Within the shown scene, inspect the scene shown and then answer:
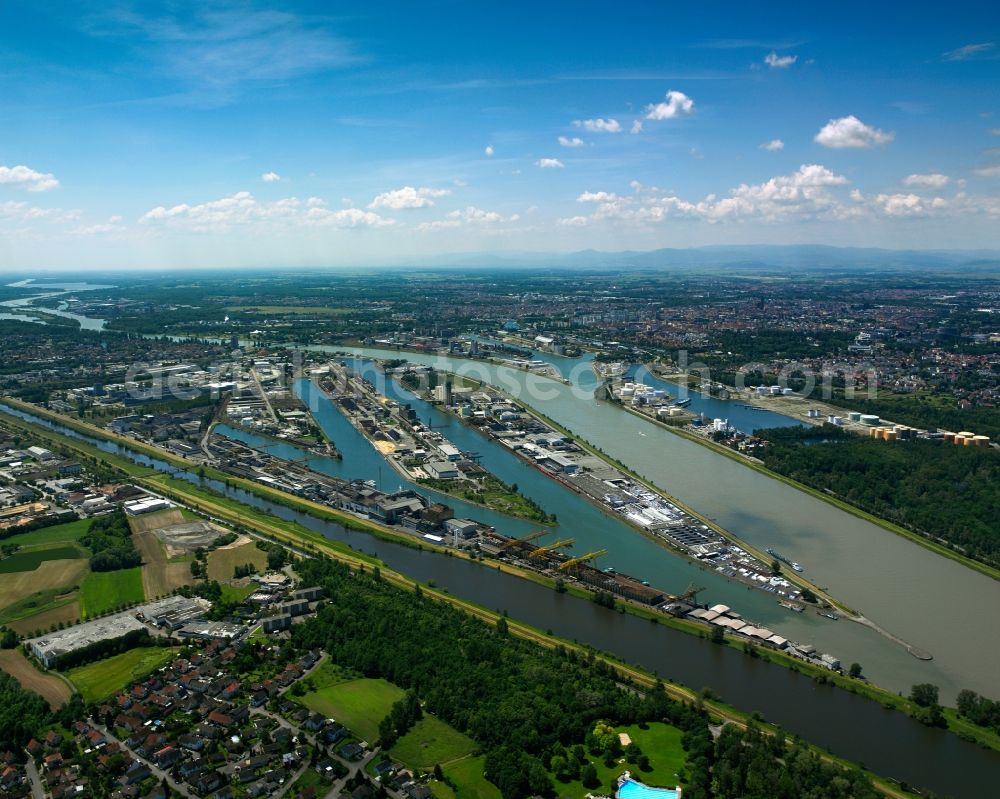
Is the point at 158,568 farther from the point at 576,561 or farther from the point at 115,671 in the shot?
the point at 576,561

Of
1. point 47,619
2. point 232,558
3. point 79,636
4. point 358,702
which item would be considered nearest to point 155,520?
point 232,558

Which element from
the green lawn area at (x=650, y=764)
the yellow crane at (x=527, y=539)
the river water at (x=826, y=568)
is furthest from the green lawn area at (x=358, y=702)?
the river water at (x=826, y=568)

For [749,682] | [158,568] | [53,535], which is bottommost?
[749,682]

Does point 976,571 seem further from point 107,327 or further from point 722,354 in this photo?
point 107,327

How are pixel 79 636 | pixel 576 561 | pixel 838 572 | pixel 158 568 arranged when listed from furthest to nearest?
1. pixel 838 572
2. pixel 158 568
3. pixel 576 561
4. pixel 79 636

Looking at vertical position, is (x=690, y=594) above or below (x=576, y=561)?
below

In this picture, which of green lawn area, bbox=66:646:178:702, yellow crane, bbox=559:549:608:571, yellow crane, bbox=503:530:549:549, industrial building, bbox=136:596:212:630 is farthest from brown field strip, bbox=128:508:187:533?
yellow crane, bbox=559:549:608:571

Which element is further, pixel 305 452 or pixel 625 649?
pixel 305 452

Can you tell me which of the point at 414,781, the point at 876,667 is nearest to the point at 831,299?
the point at 876,667
